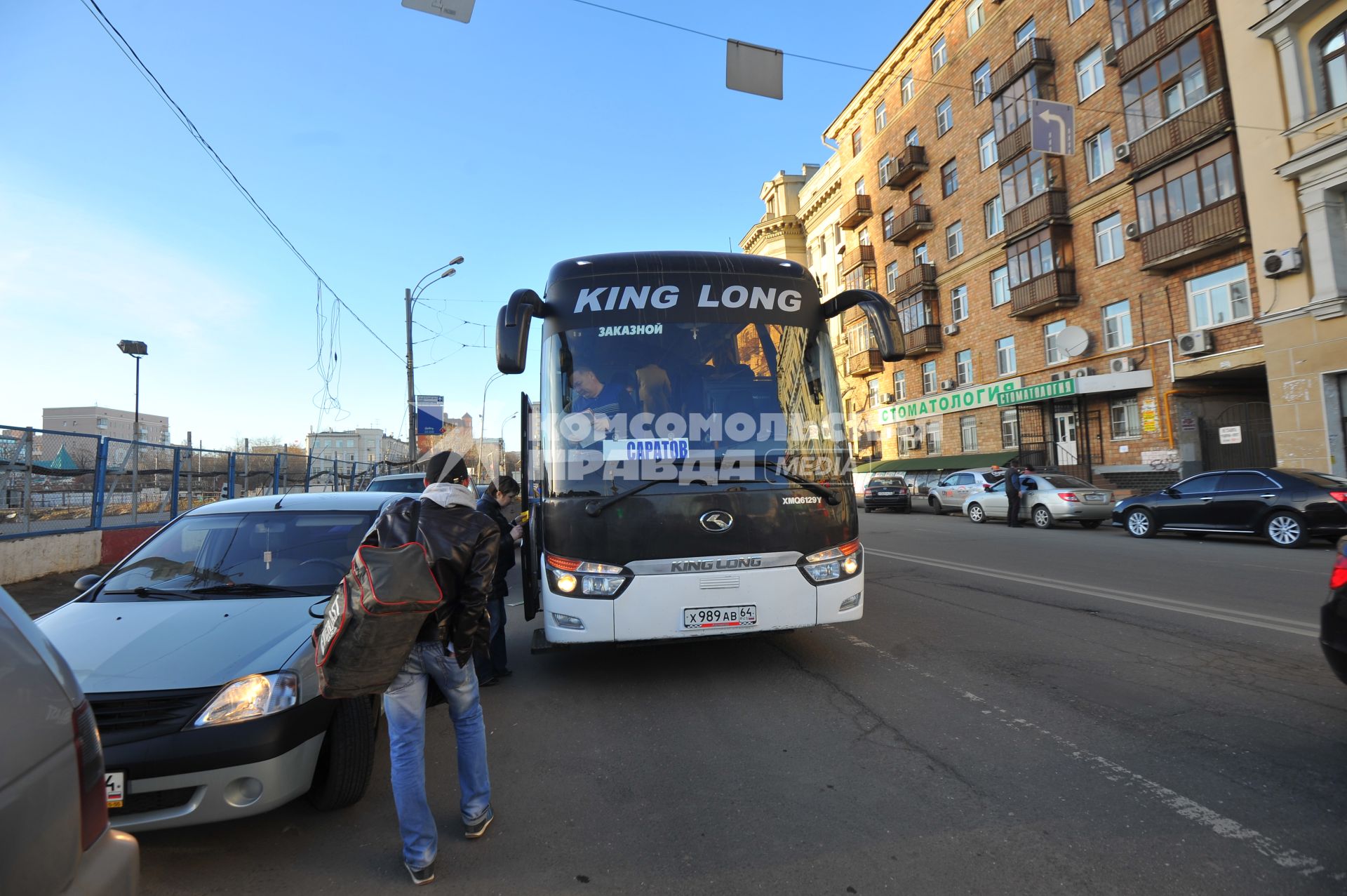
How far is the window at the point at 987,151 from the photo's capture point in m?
30.5

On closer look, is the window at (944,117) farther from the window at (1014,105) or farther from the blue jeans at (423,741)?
the blue jeans at (423,741)

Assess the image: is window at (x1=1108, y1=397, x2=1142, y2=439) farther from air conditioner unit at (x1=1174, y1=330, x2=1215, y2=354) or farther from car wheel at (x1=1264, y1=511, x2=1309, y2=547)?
car wheel at (x1=1264, y1=511, x2=1309, y2=547)

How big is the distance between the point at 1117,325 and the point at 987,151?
10985mm

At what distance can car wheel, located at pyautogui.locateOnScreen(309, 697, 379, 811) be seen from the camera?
11.0 feet

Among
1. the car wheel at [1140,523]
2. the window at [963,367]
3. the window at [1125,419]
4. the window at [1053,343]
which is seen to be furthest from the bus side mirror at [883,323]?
the window at [963,367]

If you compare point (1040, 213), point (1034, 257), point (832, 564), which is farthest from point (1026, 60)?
point (832, 564)

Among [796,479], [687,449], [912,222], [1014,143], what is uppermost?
[1014,143]

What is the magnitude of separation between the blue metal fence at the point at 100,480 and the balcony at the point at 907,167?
103ft

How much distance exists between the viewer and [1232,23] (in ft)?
62.3

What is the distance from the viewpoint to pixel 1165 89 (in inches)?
859

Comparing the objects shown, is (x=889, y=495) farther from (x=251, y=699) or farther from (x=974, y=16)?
(x=251, y=699)

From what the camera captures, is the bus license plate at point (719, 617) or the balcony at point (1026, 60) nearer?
the bus license plate at point (719, 617)

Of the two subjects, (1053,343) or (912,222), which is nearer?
(1053,343)

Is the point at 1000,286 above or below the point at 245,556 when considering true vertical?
above
